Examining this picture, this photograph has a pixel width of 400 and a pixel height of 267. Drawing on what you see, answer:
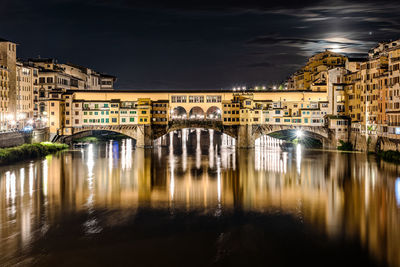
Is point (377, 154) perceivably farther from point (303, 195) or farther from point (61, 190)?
point (61, 190)

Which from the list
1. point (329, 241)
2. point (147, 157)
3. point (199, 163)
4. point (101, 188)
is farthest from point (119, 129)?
point (329, 241)

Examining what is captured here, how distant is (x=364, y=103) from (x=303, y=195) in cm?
2353

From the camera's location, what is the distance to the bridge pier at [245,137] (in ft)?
170

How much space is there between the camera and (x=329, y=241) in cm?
1820

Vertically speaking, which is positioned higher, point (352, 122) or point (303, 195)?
point (352, 122)

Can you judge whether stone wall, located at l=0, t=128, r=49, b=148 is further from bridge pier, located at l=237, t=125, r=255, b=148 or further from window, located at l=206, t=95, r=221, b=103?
bridge pier, located at l=237, t=125, r=255, b=148

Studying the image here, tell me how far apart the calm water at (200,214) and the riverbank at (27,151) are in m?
1.59

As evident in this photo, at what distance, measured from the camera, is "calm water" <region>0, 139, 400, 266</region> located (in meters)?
16.7

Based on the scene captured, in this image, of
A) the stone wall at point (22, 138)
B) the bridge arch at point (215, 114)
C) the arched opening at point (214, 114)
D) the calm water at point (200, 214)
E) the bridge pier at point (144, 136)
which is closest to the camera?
the calm water at point (200, 214)

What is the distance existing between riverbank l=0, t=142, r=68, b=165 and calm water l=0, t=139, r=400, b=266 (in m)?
1.59

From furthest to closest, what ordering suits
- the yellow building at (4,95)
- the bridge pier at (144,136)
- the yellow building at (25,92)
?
the yellow building at (25,92), the bridge pier at (144,136), the yellow building at (4,95)

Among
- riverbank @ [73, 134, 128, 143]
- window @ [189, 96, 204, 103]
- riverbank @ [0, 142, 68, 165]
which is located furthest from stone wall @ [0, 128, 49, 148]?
window @ [189, 96, 204, 103]

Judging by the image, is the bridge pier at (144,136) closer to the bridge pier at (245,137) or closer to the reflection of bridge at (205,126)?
the reflection of bridge at (205,126)

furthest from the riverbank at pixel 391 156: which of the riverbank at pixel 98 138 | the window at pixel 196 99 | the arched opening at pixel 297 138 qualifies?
the riverbank at pixel 98 138
